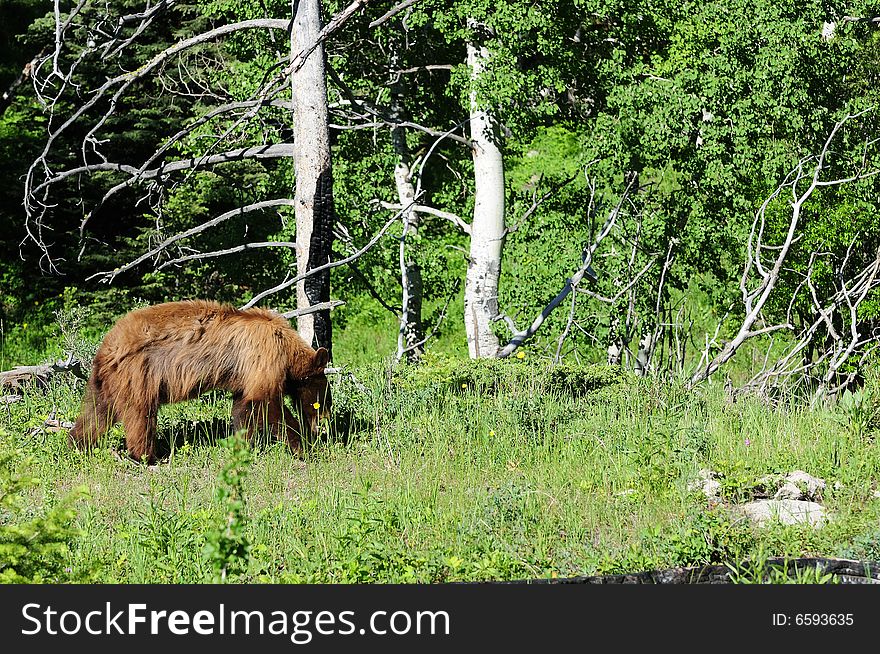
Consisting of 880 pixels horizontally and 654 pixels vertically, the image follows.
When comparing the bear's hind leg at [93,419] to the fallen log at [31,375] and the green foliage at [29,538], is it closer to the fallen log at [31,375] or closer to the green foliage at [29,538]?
the fallen log at [31,375]

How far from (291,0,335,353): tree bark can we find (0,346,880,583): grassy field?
3.49 ft

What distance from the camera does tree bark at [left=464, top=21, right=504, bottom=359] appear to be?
11633 mm

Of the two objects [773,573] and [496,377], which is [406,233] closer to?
[496,377]

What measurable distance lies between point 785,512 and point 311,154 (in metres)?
4.69

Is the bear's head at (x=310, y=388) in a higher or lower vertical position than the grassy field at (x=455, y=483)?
higher

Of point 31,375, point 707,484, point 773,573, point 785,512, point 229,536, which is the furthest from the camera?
point 31,375

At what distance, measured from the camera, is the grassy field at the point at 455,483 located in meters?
4.97

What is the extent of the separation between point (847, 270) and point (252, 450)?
31.3ft

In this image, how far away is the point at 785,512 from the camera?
571 cm

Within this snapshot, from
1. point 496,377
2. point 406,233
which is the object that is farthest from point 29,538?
point 406,233

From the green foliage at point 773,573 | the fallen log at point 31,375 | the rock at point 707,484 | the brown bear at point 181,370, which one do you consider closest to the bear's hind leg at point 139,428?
the brown bear at point 181,370

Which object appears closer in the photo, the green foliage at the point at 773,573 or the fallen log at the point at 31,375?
the green foliage at the point at 773,573

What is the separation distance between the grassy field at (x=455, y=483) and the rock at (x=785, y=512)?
0.33 ft

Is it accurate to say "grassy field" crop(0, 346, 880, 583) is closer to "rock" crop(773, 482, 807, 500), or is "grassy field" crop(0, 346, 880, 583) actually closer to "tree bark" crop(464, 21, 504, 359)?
"rock" crop(773, 482, 807, 500)
